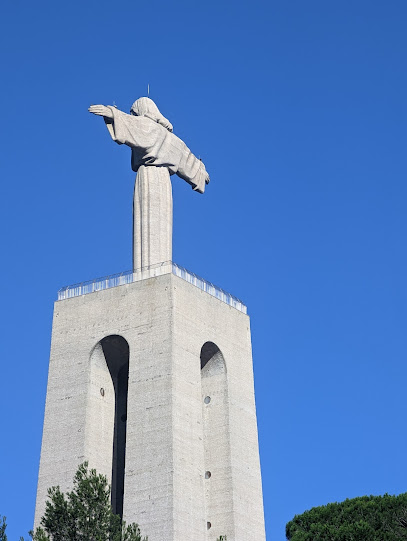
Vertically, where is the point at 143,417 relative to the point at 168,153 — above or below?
below

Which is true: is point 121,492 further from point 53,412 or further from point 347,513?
point 347,513

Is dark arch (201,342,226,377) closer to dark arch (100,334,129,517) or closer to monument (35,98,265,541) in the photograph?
monument (35,98,265,541)

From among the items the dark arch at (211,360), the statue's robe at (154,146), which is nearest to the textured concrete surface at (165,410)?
the dark arch at (211,360)

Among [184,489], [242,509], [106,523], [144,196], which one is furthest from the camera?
[144,196]

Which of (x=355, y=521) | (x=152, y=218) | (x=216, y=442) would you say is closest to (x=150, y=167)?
(x=152, y=218)

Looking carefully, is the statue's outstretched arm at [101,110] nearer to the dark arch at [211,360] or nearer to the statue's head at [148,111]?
the statue's head at [148,111]

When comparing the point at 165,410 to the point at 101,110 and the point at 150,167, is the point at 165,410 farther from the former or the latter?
the point at 101,110

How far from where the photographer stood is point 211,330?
41812mm

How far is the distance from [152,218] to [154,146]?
115 inches

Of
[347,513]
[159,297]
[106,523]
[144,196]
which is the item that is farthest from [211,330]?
[106,523]

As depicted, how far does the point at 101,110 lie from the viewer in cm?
4197

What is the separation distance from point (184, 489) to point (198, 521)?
4.04ft

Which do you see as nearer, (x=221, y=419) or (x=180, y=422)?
(x=180, y=422)

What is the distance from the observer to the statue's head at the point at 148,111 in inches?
1754
